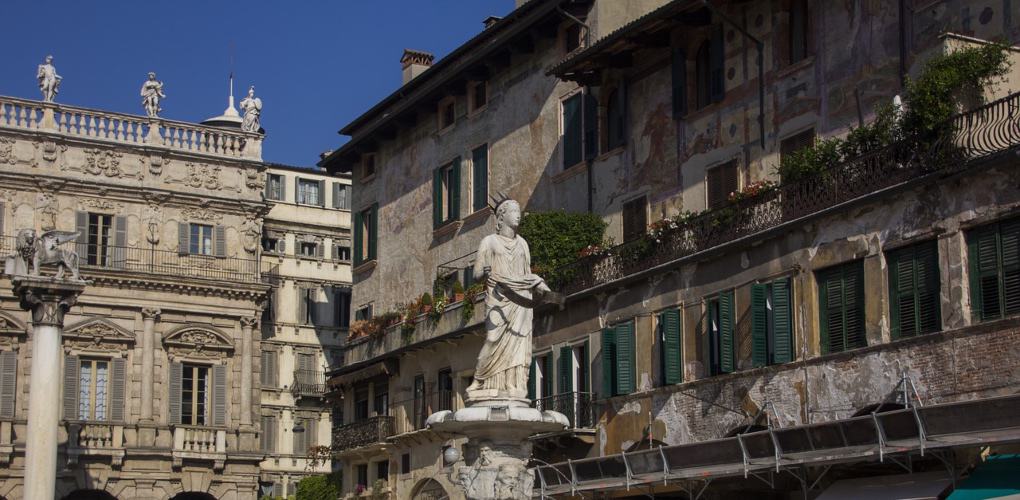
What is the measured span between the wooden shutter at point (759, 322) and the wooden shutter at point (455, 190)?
1666 cm

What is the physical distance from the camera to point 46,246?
43500mm

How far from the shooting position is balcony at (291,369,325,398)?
6788 centimetres

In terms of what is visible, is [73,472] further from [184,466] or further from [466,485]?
[466,485]

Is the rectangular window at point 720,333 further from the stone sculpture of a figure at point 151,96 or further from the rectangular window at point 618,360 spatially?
the stone sculpture of a figure at point 151,96

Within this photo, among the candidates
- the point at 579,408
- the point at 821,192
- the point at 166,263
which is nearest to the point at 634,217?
the point at 579,408

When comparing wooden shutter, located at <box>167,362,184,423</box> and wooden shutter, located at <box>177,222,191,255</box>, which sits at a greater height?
wooden shutter, located at <box>177,222,191,255</box>

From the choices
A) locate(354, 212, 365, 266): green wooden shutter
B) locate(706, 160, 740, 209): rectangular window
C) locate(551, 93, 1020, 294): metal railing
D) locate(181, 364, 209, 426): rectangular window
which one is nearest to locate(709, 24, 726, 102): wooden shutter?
locate(706, 160, 740, 209): rectangular window

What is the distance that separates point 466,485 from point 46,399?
81.4ft

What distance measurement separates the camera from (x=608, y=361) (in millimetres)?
36875

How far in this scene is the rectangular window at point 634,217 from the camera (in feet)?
122

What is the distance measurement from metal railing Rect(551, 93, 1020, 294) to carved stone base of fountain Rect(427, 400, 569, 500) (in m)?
10.9

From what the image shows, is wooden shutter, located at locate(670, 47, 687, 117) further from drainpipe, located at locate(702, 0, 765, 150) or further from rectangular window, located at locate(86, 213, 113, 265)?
rectangular window, located at locate(86, 213, 113, 265)

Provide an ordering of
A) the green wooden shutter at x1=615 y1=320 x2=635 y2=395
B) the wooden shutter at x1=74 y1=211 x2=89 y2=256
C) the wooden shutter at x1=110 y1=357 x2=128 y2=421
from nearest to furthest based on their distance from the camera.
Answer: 1. the green wooden shutter at x1=615 y1=320 x2=635 y2=395
2. the wooden shutter at x1=110 y1=357 x2=128 y2=421
3. the wooden shutter at x1=74 y1=211 x2=89 y2=256

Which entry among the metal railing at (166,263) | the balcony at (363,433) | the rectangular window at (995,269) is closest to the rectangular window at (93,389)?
the metal railing at (166,263)
